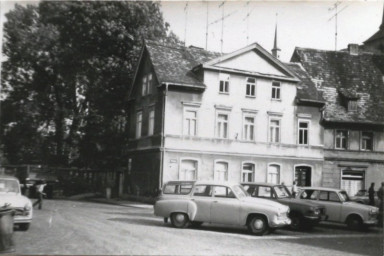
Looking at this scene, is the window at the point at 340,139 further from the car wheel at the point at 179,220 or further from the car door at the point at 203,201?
the car wheel at the point at 179,220

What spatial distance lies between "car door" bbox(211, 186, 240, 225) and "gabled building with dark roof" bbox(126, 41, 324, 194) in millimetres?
12007

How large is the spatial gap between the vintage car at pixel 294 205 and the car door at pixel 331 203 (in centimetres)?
55

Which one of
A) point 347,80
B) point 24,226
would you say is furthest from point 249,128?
point 24,226

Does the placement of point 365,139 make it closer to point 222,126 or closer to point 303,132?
point 303,132

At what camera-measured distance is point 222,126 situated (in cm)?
2852

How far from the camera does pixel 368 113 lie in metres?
30.6

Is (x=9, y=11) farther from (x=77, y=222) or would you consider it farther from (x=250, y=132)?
(x=250, y=132)

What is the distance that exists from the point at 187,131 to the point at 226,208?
43.1 feet

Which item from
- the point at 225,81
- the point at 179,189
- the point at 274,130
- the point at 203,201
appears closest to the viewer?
the point at 203,201

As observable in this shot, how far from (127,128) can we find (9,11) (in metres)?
20.5

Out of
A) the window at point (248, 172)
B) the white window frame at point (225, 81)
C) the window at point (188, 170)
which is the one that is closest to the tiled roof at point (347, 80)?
the window at point (248, 172)

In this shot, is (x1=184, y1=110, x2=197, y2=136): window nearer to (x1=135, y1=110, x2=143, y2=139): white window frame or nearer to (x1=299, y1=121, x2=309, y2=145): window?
(x1=135, y1=110, x2=143, y2=139): white window frame

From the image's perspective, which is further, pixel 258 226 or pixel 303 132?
pixel 303 132

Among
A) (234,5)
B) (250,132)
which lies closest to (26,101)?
(234,5)
